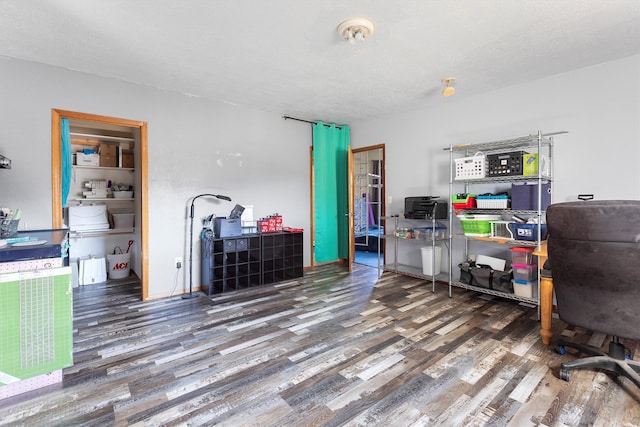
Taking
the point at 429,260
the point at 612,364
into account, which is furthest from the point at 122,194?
the point at 612,364

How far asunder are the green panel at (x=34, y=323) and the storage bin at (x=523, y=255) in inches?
149

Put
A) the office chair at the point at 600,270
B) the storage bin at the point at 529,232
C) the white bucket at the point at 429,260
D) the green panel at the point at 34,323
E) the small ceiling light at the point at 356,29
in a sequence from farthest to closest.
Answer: the white bucket at the point at 429,260 → the storage bin at the point at 529,232 → the small ceiling light at the point at 356,29 → the green panel at the point at 34,323 → the office chair at the point at 600,270

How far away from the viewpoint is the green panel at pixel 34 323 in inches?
69.0

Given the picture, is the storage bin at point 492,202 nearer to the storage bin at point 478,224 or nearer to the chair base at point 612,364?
the storage bin at point 478,224

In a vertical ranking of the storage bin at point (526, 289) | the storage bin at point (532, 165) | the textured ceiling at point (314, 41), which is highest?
the textured ceiling at point (314, 41)

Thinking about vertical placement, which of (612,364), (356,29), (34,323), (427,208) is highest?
(356,29)

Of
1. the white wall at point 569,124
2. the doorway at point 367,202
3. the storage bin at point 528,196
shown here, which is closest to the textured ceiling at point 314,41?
the white wall at point 569,124

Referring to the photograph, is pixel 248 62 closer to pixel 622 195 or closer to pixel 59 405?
pixel 59 405

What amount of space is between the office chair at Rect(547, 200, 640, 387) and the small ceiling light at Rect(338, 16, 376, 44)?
5.77ft

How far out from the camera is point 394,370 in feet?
6.60

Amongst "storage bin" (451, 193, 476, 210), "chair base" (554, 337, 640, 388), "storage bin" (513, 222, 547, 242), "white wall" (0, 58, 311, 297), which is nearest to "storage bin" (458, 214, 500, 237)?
"storage bin" (451, 193, 476, 210)

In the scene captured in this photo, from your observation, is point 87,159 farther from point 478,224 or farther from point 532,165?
point 532,165

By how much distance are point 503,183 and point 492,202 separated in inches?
17.1

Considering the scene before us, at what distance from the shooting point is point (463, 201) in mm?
3449
